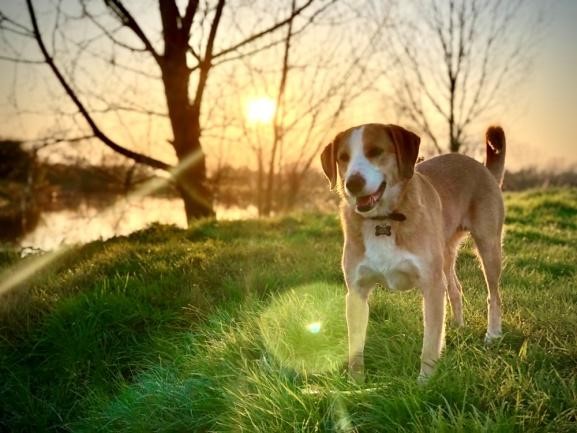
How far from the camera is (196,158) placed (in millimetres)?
11125

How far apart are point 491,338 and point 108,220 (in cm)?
1341

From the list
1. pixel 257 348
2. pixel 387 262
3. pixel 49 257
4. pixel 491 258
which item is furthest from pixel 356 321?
pixel 49 257

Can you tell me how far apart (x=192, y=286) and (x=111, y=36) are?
574 centimetres

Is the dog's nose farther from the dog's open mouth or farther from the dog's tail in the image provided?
the dog's tail

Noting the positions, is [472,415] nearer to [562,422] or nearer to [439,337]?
[562,422]

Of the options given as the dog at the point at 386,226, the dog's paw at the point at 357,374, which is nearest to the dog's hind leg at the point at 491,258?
the dog at the point at 386,226

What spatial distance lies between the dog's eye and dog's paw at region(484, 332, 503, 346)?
173 centimetres

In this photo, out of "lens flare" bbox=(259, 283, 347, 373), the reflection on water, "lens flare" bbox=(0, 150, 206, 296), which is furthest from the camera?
the reflection on water

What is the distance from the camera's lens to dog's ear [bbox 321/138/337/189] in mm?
4398

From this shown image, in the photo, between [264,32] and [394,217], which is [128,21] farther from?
[394,217]

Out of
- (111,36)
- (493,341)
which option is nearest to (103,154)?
(111,36)

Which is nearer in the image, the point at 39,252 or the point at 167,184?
the point at 39,252

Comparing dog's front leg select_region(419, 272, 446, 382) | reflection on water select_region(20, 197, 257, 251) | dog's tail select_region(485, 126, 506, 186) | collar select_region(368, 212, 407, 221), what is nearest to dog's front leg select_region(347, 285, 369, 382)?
dog's front leg select_region(419, 272, 446, 382)

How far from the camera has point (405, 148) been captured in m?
4.06
